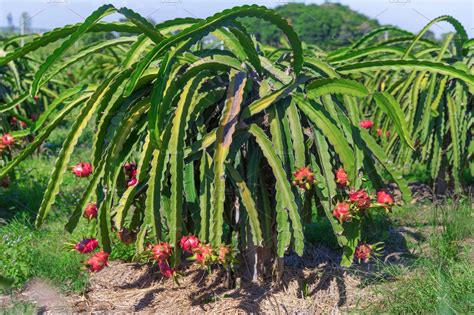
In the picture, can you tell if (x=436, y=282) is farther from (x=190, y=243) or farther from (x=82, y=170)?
(x=82, y=170)

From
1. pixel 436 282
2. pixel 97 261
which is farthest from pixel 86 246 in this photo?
pixel 436 282

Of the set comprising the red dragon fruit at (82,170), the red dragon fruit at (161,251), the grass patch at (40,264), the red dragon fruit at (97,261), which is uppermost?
the red dragon fruit at (82,170)

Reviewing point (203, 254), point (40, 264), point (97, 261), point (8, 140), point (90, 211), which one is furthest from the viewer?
point (40, 264)

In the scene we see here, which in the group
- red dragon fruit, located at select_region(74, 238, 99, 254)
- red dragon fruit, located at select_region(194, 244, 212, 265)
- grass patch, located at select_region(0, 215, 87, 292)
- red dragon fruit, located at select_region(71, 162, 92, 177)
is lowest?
grass patch, located at select_region(0, 215, 87, 292)

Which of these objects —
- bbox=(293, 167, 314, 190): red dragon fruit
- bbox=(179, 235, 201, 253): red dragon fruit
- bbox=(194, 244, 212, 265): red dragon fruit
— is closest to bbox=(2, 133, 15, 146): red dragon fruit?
bbox=(179, 235, 201, 253): red dragon fruit

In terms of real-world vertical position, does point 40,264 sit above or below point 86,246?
below

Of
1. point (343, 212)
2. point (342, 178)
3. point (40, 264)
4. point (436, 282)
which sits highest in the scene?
point (342, 178)

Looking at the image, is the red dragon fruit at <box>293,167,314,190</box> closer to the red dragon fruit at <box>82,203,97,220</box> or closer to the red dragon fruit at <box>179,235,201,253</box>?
the red dragon fruit at <box>179,235,201,253</box>

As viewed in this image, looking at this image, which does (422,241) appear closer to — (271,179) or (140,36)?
(271,179)

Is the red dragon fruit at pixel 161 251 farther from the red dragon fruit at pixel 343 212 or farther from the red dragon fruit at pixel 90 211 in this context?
the red dragon fruit at pixel 343 212

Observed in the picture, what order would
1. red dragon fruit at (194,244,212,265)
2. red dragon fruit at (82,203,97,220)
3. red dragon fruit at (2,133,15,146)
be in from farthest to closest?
red dragon fruit at (2,133,15,146) < red dragon fruit at (82,203,97,220) < red dragon fruit at (194,244,212,265)

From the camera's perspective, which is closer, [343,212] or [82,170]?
[343,212]

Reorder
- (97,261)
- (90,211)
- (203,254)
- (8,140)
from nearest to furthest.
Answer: (203,254), (97,261), (90,211), (8,140)

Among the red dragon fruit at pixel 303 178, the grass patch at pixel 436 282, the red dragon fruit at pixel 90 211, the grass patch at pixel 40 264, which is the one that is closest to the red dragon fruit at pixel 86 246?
the red dragon fruit at pixel 90 211
